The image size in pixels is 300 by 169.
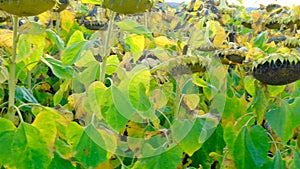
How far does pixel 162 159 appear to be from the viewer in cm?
101

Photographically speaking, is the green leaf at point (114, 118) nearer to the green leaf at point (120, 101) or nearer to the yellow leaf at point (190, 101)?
the green leaf at point (120, 101)

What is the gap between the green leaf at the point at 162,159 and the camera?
39.7 inches

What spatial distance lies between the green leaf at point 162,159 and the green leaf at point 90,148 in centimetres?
11

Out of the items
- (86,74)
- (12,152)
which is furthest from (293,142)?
(12,152)

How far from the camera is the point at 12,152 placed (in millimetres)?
875

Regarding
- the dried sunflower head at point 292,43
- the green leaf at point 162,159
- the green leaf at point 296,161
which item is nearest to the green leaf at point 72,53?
the green leaf at point 162,159

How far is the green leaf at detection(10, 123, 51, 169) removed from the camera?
87 cm

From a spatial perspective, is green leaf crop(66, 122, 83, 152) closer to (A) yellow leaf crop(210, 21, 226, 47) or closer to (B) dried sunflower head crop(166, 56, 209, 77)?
(B) dried sunflower head crop(166, 56, 209, 77)

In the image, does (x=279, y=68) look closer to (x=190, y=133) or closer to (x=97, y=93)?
(x=190, y=133)

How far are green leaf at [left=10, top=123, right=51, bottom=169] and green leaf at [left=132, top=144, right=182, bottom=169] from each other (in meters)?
0.19

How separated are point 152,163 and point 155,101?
0.47 feet

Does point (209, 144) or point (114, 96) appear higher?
point (114, 96)

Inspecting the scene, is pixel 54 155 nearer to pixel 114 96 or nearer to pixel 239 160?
pixel 114 96

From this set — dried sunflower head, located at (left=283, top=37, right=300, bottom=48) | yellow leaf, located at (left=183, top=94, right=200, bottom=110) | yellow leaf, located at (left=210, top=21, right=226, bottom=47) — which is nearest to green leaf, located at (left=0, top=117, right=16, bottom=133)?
yellow leaf, located at (left=183, top=94, right=200, bottom=110)
